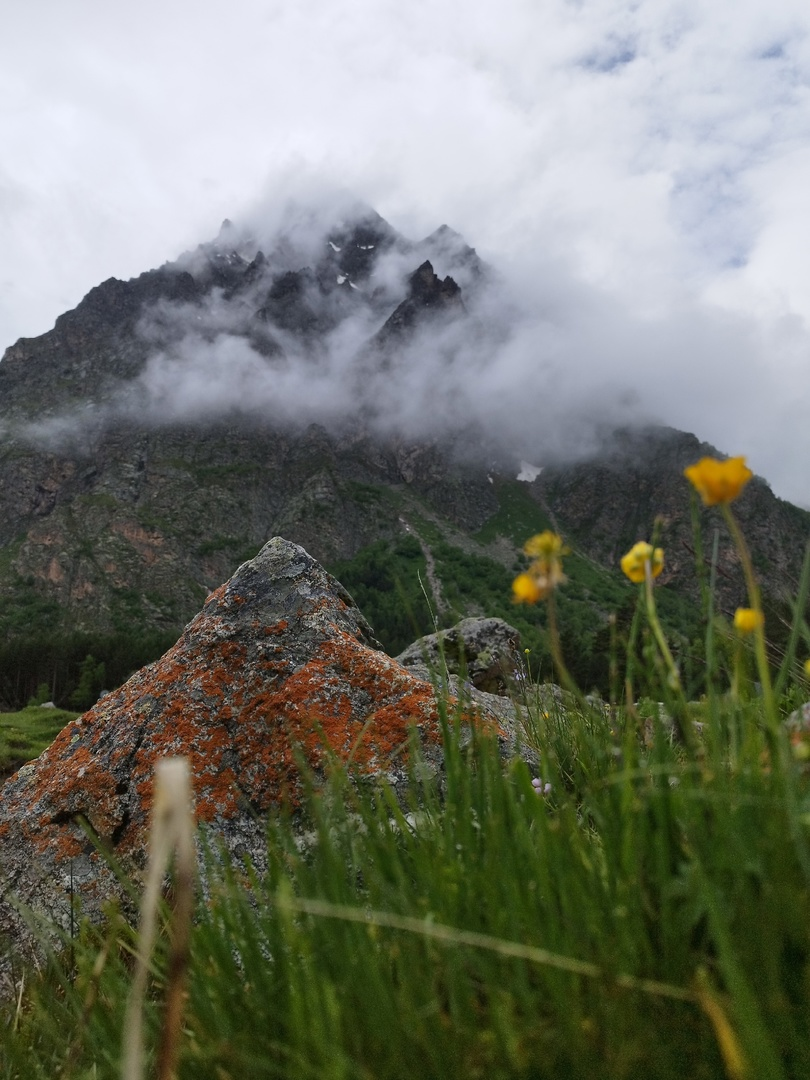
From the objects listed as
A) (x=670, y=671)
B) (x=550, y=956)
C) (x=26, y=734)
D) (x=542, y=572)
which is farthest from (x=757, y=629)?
(x=26, y=734)

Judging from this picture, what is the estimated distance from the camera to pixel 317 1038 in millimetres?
1231

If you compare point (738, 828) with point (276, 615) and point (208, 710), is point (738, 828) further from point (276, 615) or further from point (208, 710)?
point (276, 615)

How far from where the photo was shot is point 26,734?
45844 mm

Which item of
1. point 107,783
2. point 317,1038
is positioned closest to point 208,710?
point 107,783

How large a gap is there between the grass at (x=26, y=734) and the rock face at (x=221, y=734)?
31.7 metres

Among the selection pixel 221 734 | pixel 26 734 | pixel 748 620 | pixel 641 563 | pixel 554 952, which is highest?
pixel 641 563

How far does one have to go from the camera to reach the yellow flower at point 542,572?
1.84 m

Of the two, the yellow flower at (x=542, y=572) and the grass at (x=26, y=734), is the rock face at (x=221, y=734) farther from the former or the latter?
the grass at (x=26, y=734)

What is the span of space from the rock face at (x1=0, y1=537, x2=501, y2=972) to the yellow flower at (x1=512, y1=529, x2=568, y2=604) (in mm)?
3110

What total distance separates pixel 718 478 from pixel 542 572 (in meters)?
0.55

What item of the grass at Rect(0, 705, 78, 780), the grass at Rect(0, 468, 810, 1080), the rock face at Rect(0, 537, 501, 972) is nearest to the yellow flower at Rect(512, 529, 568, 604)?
the grass at Rect(0, 468, 810, 1080)

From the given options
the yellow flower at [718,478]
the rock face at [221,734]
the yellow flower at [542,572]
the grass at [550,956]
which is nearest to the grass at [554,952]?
the grass at [550,956]

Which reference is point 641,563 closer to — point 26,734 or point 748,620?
point 748,620

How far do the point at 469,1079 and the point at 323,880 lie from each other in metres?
0.58
